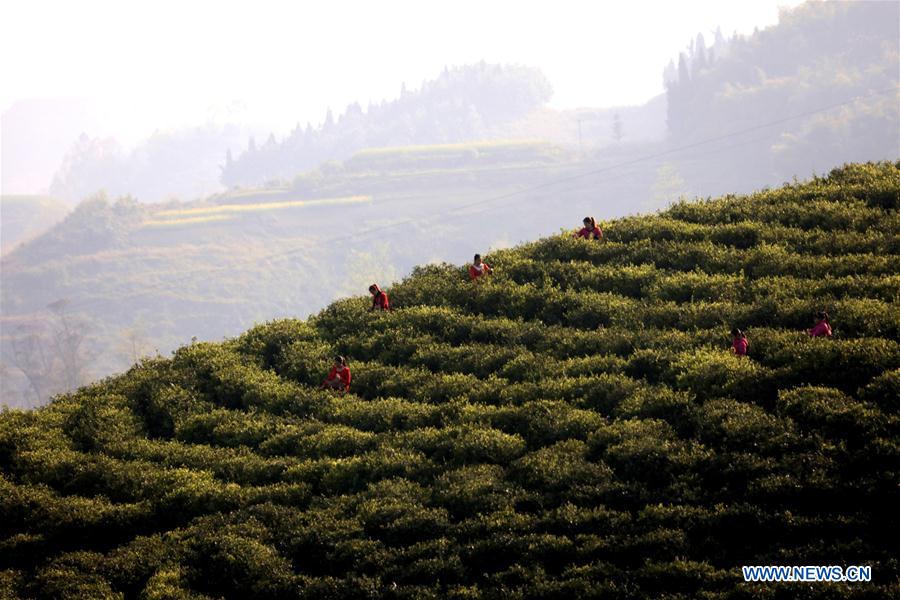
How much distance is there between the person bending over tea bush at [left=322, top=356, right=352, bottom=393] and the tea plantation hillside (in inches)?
19.4

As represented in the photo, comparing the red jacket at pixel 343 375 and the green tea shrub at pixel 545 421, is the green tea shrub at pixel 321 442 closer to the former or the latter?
the red jacket at pixel 343 375

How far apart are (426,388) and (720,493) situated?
8832 millimetres

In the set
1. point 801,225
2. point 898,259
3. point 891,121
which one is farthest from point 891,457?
point 891,121

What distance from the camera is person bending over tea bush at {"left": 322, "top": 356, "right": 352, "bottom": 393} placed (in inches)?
1012

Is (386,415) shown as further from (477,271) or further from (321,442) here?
(477,271)

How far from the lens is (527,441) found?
21.7 m

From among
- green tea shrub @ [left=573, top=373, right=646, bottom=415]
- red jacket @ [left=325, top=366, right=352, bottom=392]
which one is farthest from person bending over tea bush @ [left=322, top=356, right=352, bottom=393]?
green tea shrub @ [left=573, top=373, right=646, bottom=415]

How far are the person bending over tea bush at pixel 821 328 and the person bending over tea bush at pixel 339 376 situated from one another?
1096 cm

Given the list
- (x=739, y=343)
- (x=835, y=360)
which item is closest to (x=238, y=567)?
(x=739, y=343)

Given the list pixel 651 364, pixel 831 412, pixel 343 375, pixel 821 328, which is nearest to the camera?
pixel 831 412

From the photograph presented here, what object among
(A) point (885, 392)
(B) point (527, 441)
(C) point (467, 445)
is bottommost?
(B) point (527, 441)

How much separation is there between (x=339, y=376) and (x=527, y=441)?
609 cm

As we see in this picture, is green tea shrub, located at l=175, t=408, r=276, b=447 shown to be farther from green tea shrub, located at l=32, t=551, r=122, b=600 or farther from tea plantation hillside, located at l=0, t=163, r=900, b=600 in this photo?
green tea shrub, located at l=32, t=551, r=122, b=600

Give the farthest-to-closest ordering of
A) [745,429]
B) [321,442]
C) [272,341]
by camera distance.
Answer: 1. [272,341]
2. [321,442]
3. [745,429]
